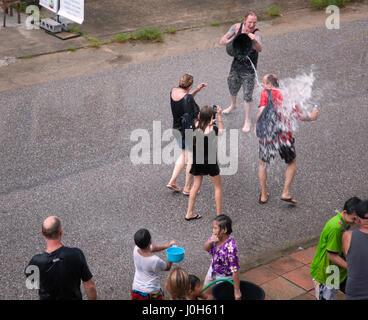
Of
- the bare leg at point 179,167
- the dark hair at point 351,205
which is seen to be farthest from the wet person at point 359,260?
the bare leg at point 179,167

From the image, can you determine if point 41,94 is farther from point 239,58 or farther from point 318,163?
point 318,163

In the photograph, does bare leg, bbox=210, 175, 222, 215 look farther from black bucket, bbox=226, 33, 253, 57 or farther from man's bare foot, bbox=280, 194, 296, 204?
black bucket, bbox=226, 33, 253, 57

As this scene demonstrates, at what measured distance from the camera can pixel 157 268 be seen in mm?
5301

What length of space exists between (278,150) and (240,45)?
2579 mm

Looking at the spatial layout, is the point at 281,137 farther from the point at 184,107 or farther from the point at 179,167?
the point at 179,167

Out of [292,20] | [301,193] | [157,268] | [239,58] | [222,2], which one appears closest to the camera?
[157,268]

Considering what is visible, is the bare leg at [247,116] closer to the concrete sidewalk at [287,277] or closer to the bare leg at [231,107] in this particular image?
the bare leg at [231,107]

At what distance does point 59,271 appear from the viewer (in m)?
4.75

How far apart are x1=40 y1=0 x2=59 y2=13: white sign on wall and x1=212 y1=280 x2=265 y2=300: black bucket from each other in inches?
383

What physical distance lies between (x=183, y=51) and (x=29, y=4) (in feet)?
15.6

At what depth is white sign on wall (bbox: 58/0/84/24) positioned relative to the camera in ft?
42.9

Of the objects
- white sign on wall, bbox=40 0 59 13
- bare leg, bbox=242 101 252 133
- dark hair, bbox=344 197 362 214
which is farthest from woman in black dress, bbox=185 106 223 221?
white sign on wall, bbox=40 0 59 13

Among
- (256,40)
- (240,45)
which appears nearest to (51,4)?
(240,45)
